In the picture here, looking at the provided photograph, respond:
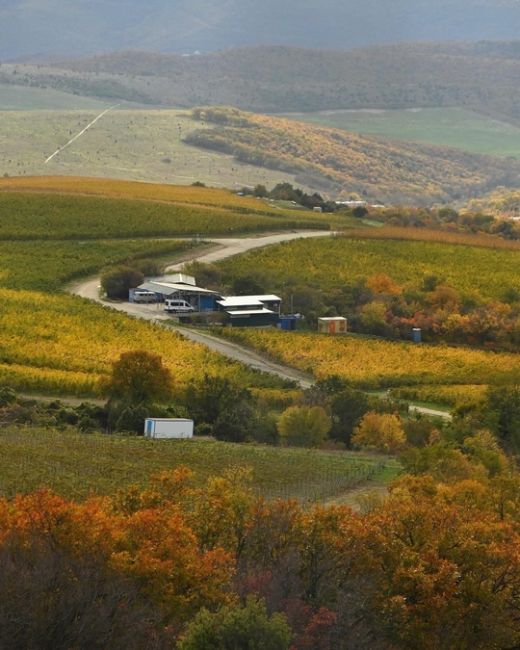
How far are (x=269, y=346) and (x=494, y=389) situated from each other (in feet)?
48.3

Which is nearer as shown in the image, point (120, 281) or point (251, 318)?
point (251, 318)

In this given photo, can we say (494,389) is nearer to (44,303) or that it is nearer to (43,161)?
(44,303)

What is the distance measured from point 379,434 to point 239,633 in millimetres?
25708

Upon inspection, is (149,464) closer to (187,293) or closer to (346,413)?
(346,413)

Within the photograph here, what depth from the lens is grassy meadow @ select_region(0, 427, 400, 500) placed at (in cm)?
3709

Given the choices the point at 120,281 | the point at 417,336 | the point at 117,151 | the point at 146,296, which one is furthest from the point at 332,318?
the point at 117,151

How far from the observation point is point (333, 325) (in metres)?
76.6

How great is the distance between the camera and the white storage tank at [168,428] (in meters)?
48.8

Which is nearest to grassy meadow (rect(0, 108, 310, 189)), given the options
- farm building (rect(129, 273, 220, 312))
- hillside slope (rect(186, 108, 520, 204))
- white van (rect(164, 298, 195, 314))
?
hillside slope (rect(186, 108, 520, 204))

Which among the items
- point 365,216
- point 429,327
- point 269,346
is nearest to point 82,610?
point 269,346

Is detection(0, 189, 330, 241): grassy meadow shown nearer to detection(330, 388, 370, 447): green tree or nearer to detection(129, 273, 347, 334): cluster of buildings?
detection(129, 273, 347, 334): cluster of buildings

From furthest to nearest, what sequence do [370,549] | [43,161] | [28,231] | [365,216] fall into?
1. [43,161]
2. [365,216]
3. [28,231]
4. [370,549]

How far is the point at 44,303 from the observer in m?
73.4

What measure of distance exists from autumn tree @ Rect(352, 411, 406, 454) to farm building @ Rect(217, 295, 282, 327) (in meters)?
25.1
